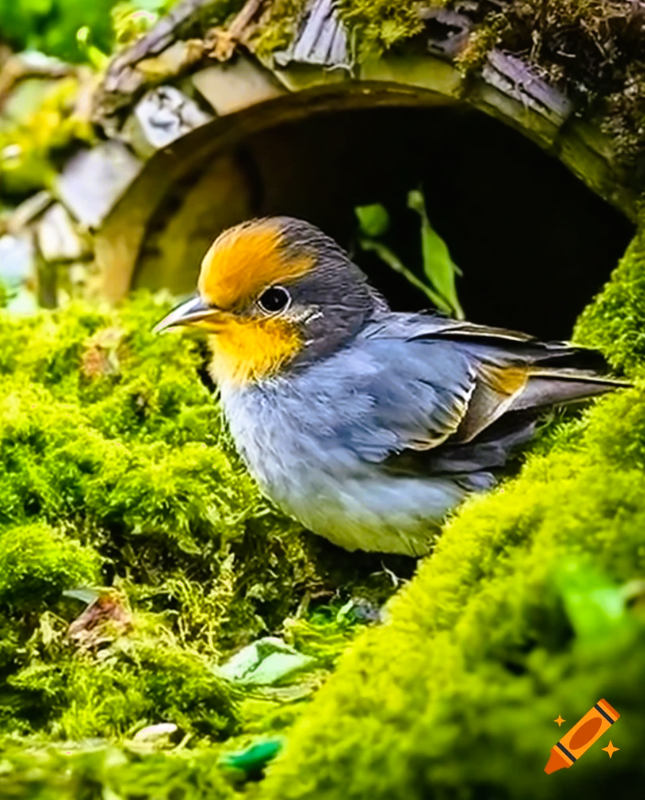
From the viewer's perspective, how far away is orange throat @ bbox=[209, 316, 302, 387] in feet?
8.50

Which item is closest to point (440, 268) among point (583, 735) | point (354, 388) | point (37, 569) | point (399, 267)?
point (399, 267)

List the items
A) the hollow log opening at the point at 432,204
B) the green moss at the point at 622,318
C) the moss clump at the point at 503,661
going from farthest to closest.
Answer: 1. the hollow log opening at the point at 432,204
2. the green moss at the point at 622,318
3. the moss clump at the point at 503,661

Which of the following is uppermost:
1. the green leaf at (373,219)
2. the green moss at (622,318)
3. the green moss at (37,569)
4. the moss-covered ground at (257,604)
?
Result: the green moss at (622,318)

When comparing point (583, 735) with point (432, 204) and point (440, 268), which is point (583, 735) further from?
point (432, 204)

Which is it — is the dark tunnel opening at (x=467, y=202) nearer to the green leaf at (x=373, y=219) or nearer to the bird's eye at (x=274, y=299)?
the green leaf at (x=373, y=219)

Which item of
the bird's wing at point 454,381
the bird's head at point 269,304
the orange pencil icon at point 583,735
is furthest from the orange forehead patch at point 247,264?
the orange pencil icon at point 583,735

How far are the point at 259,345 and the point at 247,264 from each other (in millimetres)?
156

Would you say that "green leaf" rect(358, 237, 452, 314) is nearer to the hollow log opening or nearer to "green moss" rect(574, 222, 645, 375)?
the hollow log opening

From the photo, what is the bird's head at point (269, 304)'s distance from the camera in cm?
259

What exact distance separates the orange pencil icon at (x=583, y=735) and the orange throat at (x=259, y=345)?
1417 mm

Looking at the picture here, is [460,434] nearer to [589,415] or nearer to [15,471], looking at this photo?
[589,415]

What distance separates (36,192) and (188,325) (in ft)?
7.79

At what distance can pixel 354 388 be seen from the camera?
247 cm

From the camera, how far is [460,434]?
2453 mm
